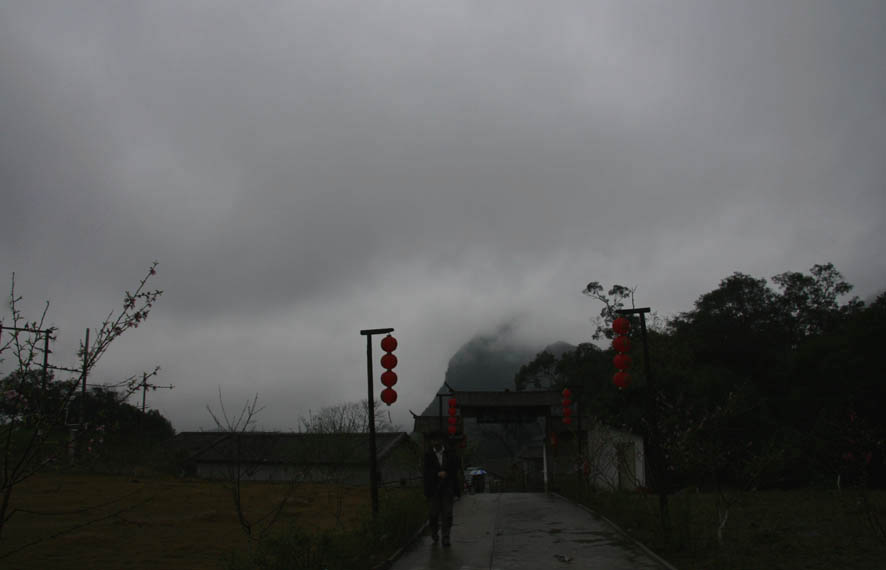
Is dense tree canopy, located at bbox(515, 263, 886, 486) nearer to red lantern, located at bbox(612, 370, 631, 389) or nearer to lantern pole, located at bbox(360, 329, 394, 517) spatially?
red lantern, located at bbox(612, 370, 631, 389)

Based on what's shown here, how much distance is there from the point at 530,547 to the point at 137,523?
584cm

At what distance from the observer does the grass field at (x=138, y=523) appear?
10688 millimetres

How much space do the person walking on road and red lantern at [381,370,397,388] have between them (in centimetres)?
198

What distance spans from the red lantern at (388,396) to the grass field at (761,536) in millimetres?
4587

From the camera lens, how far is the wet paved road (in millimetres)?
8062

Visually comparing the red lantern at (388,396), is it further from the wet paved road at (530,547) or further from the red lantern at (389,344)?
the wet paved road at (530,547)

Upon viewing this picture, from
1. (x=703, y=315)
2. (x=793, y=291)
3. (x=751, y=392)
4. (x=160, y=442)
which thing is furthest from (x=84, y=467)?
(x=793, y=291)

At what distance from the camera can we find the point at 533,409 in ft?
86.7

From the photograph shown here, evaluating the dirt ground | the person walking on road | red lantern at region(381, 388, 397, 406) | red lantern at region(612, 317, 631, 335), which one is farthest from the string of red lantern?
the dirt ground

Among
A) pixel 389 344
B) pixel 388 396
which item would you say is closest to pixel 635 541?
pixel 388 396

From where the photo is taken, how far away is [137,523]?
9.35 meters

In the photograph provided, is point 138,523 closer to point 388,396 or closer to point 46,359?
point 388,396

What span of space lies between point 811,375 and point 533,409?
38.4 feet

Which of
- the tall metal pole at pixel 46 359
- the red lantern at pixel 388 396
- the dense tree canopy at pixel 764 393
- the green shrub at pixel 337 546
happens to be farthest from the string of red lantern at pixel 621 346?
the tall metal pole at pixel 46 359
